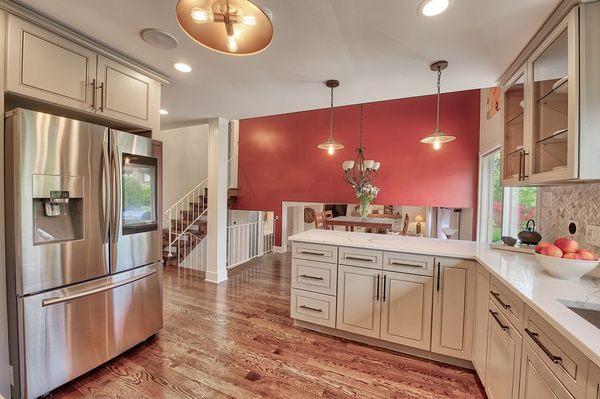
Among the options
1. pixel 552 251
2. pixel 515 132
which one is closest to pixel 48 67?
pixel 552 251

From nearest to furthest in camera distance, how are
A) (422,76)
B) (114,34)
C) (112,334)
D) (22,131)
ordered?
(22,131)
(114,34)
(112,334)
(422,76)

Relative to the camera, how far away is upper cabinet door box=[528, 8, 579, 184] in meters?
1.32

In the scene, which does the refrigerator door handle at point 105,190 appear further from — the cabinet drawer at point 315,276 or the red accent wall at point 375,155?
the red accent wall at point 375,155

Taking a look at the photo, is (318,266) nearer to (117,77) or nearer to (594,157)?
(594,157)

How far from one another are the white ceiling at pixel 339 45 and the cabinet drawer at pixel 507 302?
160 centimetres

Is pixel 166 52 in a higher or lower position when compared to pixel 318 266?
higher

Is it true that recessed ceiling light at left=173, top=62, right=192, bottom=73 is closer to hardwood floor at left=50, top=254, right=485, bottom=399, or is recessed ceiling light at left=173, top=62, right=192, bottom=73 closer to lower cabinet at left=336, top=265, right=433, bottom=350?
lower cabinet at left=336, top=265, right=433, bottom=350

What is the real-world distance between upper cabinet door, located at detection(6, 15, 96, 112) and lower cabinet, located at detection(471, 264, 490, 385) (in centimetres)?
307

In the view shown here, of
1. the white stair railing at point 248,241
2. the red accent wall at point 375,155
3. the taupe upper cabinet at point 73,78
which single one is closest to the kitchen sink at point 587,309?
the red accent wall at point 375,155

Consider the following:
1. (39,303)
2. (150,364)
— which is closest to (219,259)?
(150,364)

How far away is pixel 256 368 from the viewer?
2.03 metres

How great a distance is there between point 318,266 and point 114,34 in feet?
8.04

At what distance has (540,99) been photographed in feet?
5.59

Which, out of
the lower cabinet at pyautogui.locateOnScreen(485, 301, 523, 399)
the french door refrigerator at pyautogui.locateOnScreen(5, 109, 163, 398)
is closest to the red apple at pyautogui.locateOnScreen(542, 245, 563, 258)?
the lower cabinet at pyautogui.locateOnScreen(485, 301, 523, 399)
